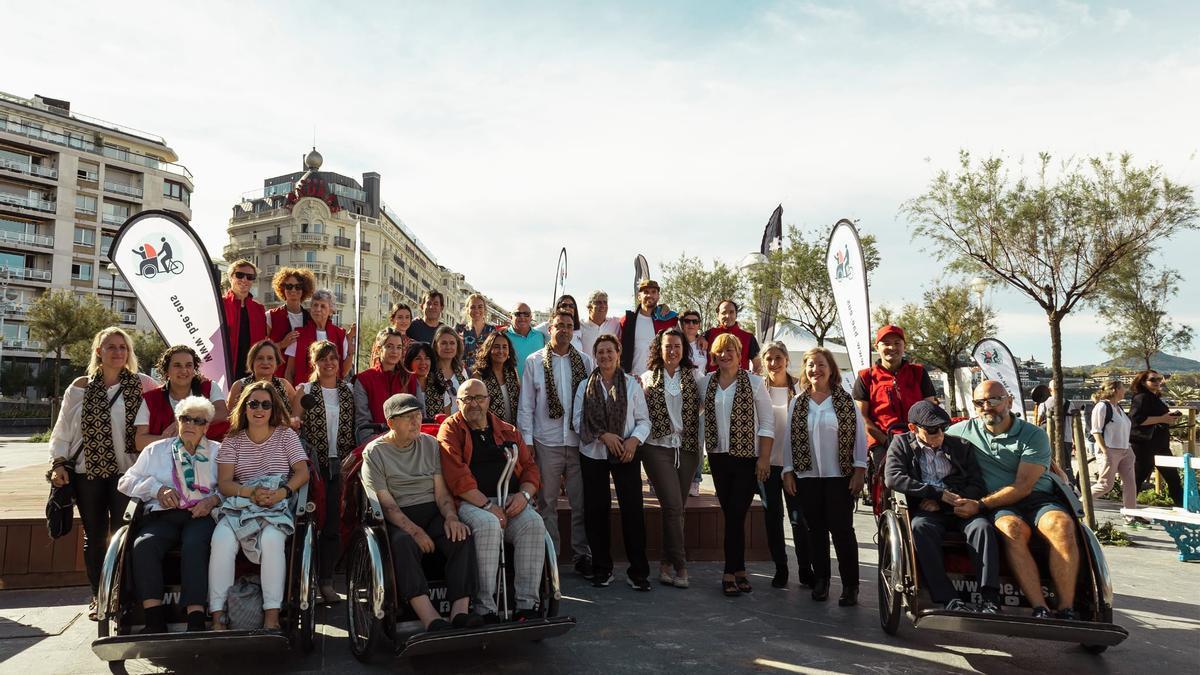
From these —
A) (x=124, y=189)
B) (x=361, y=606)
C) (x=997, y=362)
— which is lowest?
Result: (x=361, y=606)

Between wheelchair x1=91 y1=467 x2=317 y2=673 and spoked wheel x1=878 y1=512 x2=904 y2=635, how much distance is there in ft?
10.3

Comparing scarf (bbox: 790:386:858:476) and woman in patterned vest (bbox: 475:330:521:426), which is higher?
woman in patterned vest (bbox: 475:330:521:426)

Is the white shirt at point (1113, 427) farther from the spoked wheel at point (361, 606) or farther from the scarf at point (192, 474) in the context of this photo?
the scarf at point (192, 474)

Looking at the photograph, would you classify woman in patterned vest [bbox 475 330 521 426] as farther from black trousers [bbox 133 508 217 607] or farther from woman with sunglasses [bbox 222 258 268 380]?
black trousers [bbox 133 508 217 607]

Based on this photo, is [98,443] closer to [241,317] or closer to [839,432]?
[241,317]

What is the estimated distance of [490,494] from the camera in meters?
4.50

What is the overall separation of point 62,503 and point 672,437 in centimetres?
384

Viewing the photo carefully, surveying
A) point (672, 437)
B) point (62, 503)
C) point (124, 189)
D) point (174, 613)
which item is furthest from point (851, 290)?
point (124, 189)

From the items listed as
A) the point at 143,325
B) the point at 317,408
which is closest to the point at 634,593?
the point at 317,408

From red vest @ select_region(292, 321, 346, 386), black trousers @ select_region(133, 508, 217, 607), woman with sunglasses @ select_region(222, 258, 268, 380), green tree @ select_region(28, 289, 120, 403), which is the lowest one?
black trousers @ select_region(133, 508, 217, 607)

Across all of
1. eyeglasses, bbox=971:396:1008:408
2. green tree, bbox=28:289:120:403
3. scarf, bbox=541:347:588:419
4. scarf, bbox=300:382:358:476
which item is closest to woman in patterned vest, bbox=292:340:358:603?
scarf, bbox=300:382:358:476

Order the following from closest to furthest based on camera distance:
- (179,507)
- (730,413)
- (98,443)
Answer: (179,507) → (98,443) → (730,413)

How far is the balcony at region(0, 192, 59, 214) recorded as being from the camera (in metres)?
51.2

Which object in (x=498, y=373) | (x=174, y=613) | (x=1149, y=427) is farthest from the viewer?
(x=1149, y=427)
